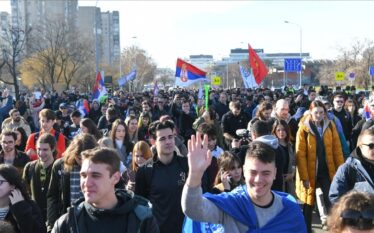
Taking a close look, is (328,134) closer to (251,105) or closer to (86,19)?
(251,105)

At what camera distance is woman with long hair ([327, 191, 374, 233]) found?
102 inches

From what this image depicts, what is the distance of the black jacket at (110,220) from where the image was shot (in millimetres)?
3156

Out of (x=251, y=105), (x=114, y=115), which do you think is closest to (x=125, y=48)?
(x=251, y=105)

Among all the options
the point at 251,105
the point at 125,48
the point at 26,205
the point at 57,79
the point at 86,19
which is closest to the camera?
the point at 26,205

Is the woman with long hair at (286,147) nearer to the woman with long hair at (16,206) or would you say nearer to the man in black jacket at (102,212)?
the woman with long hair at (16,206)

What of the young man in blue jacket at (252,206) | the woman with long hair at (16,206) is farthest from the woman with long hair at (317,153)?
the woman with long hair at (16,206)

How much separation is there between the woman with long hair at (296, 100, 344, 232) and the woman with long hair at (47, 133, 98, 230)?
316 centimetres

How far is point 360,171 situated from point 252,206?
1591 millimetres

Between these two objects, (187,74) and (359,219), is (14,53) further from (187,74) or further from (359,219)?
(359,219)

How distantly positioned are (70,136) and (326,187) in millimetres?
5668

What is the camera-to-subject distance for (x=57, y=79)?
182ft

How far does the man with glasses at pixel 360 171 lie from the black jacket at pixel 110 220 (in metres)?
2.01

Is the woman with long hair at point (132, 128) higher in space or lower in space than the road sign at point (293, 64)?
lower

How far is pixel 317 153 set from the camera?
693 centimetres
